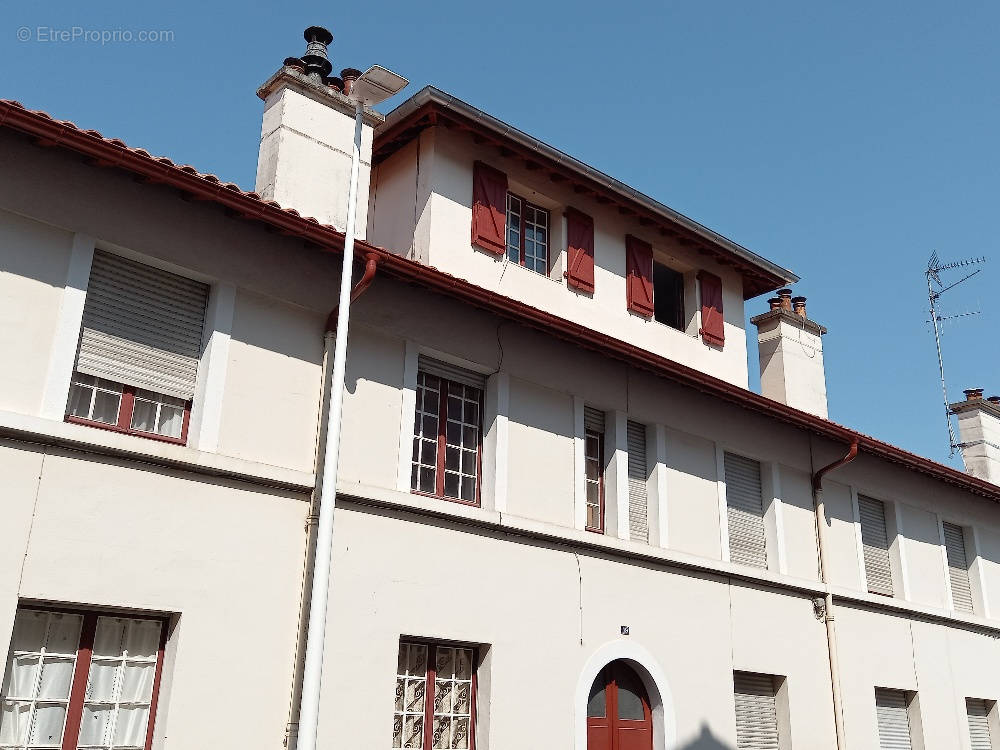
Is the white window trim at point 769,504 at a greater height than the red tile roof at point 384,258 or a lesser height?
lesser

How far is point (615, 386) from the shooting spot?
12.4 metres

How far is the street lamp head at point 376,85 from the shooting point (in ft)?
29.4

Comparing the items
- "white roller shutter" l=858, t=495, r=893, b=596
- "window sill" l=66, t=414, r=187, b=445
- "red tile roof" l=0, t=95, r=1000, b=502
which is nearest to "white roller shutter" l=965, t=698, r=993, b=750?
"white roller shutter" l=858, t=495, r=893, b=596

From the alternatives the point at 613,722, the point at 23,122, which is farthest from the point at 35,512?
the point at 613,722

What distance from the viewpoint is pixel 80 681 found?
7.86 meters

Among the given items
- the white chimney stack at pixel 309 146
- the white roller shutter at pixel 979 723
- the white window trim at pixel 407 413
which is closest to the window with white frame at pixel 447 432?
the white window trim at pixel 407 413

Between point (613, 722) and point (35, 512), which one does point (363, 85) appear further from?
point (613, 722)

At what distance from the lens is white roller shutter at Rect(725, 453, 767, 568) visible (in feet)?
44.5

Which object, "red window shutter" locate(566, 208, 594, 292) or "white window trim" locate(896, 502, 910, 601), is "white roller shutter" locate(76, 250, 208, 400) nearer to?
"red window shutter" locate(566, 208, 594, 292)

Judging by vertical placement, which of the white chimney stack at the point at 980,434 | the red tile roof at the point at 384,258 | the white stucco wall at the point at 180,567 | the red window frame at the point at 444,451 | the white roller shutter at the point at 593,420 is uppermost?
the white chimney stack at the point at 980,434

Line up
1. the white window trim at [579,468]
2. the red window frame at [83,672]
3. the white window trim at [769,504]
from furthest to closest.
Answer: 1. the white window trim at [769,504]
2. the white window trim at [579,468]
3. the red window frame at [83,672]

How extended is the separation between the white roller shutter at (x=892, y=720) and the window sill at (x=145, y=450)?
9676mm

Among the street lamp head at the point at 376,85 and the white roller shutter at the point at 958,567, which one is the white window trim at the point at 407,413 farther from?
the white roller shutter at the point at 958,567

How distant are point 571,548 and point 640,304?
468cm
